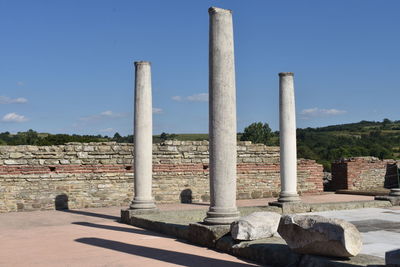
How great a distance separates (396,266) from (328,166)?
25.2 metres

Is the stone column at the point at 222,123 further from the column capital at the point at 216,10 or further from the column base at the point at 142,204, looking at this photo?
the column base at the point at 142,204

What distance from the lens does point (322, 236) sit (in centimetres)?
529

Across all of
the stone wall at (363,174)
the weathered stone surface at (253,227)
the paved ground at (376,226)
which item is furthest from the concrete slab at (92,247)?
the stone wall at (363,174)

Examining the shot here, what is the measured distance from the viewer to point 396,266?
4414 millimetres

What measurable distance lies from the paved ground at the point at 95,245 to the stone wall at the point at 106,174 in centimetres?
226

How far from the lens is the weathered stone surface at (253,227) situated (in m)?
6.70

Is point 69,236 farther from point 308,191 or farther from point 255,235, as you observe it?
point 308,191

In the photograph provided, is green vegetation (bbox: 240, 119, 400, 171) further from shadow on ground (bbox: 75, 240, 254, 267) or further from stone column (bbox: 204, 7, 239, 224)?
shadow on ground (bbox: 75, 240, 254, 267)

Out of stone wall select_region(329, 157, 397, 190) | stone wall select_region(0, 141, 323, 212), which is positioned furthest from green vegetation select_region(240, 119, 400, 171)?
stone wall select_region(0, 141, 323, 212)

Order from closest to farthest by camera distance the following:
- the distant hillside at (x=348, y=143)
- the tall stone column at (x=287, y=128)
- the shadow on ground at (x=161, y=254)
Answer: the shadow on ground at (x=161, y=254), the tall stone column at (x=287, y=128), the distant hillside at (x=348, y=143)

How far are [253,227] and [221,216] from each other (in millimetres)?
821

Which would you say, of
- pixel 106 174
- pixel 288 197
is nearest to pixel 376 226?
pixel 288 197

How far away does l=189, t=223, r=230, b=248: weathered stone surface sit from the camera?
724cm

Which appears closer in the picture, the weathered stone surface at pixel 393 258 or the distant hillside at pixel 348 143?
the weathered stone surface at pixel 393 258
